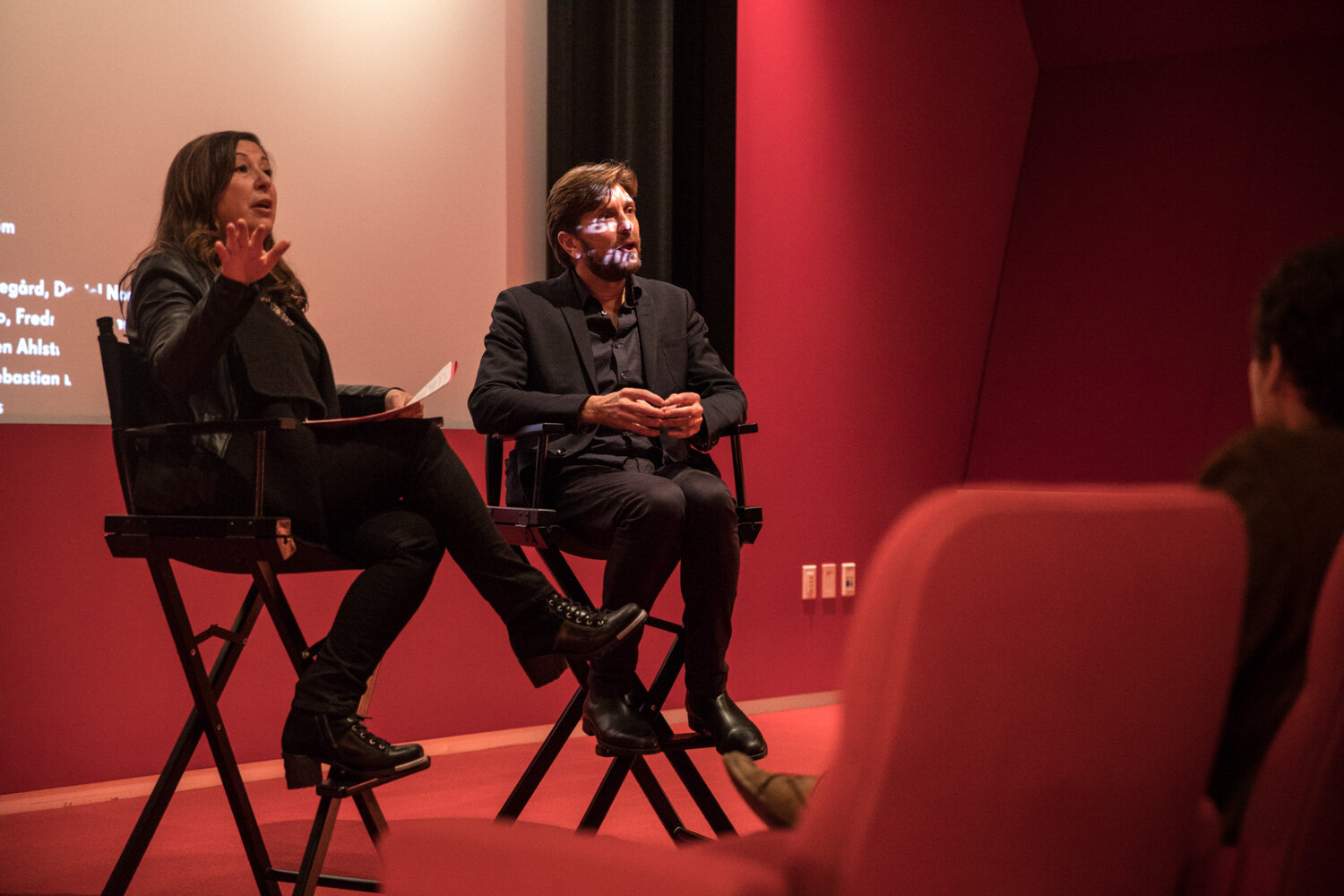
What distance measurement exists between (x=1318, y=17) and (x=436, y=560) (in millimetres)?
4231

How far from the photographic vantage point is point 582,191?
294cm

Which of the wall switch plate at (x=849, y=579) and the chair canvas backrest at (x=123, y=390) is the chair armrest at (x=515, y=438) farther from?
the wall switch plate at (x=849, y=579)

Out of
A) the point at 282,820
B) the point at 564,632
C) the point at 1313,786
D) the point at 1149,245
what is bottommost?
the point at 282,820

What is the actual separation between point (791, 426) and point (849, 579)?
0.65m

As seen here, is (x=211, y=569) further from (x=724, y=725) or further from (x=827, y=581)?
(x=827, y=581)

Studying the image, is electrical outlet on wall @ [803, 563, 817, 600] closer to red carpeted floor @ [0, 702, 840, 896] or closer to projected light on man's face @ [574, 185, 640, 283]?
red carpeted floor @ [0, 702, 840, 896]

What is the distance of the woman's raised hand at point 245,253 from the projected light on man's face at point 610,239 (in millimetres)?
1018

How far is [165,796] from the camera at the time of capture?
2219 mm

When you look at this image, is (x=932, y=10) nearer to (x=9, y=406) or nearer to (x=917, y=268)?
(x=917, y=268)

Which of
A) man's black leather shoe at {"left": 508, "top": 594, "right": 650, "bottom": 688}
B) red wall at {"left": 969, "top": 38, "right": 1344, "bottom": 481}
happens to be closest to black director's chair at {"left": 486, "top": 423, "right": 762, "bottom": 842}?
man's black leather shoe at {"left": 508, "top": 594, "right": 650, "bottom": 688}

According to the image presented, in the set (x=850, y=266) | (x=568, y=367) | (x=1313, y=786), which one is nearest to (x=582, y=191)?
(x=568, y=367)

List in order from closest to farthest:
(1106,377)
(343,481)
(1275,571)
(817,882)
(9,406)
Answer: (817,882)
(1275,571)
(343,481)
(9,406)
(1106,377)

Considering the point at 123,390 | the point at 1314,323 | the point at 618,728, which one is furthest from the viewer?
the point at 618,728

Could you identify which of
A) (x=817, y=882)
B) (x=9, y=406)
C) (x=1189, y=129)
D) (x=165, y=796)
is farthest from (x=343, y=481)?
(x=1189, y=129)
